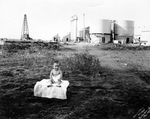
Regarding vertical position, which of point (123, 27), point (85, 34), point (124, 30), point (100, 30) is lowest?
point (85, 34)

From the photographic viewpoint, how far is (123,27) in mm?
55156

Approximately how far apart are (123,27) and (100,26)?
9600 millimetres

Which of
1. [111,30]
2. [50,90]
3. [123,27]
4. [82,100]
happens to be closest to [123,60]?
[82,100]

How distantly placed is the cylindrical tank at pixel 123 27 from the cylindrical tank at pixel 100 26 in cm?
420

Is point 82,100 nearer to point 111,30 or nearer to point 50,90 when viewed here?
point 50,90

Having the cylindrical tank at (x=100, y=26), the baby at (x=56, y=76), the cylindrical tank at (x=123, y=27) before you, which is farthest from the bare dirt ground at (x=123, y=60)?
the cylindrical tank at (x=123, y=27)

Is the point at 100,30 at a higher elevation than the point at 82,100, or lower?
higher

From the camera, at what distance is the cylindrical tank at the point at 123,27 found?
5448 cm

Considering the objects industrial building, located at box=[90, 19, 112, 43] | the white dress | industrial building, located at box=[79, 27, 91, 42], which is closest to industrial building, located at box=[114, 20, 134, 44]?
industrial building, located at box=[90, 19, 112, 43]

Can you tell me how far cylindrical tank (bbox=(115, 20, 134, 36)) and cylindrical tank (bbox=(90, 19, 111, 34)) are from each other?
4.20 m

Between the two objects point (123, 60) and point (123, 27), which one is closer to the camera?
point (123, 60)

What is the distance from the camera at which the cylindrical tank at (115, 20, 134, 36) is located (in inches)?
2145

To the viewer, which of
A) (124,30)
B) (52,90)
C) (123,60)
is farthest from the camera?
(124,30)

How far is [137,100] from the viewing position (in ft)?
18.7
